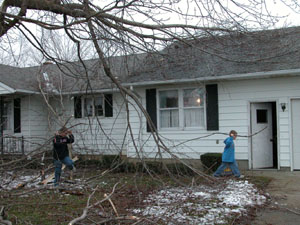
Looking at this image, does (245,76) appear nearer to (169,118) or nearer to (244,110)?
(244,110)

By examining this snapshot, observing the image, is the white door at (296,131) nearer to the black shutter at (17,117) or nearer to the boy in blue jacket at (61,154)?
the boy in blue jacket at (61,154)

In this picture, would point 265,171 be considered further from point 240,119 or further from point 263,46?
point 263,46

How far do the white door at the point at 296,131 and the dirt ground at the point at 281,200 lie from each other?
425mm

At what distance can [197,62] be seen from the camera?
11703 mm

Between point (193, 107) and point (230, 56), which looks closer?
point (230, 56)

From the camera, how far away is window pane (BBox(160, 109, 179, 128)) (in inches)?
477

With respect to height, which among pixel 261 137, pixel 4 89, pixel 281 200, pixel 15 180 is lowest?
pixel 281 200

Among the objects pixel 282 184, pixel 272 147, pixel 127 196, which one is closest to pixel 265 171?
pixel 272 147

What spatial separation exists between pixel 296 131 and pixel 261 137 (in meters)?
1.20

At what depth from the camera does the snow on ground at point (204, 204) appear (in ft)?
18.8

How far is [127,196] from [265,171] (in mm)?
5047

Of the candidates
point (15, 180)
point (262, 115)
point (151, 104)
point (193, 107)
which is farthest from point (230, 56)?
point (15, 180)

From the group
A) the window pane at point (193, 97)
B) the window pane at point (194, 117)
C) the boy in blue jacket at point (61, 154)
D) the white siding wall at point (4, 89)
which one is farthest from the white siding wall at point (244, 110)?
the white siding wall at point (4, 89)

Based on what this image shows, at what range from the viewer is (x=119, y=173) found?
11594mm
